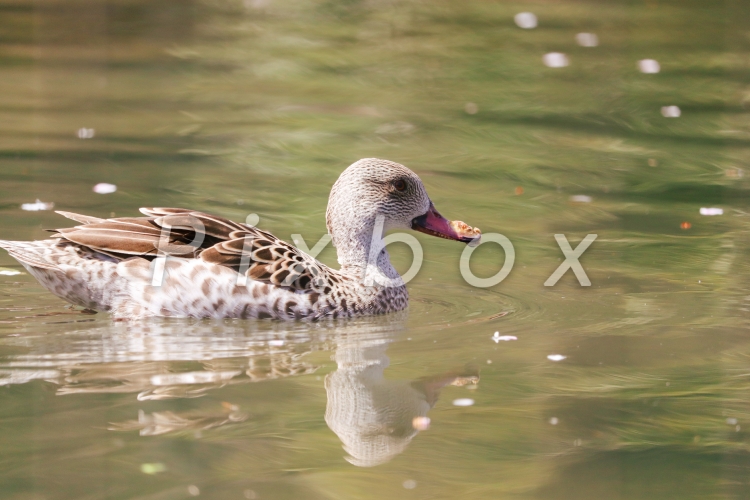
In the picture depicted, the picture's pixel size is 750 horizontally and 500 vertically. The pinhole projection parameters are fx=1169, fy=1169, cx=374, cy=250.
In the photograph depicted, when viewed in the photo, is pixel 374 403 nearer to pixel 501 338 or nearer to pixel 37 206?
pixel 501 338

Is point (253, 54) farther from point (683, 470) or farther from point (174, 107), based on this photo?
point (683, 470)

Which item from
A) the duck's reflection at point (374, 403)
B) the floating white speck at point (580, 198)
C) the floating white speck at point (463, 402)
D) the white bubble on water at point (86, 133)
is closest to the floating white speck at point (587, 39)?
the floating white speck at point (580, 198)

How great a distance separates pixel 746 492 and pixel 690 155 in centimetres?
764

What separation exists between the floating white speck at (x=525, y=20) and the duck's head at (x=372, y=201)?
11719 mm

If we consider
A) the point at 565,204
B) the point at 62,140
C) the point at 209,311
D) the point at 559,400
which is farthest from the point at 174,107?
the point at 559,400

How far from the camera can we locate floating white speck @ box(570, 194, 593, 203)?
1076 centimetres

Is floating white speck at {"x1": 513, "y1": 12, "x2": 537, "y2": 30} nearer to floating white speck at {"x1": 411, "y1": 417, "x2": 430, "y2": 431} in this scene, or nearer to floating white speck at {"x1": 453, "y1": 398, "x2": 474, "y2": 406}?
floating white speck at {"x1": 453, "y1": 398, "x2": 474, "y2": 406}

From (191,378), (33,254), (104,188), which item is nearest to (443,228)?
(191,378)

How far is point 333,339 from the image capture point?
7246 millimetres

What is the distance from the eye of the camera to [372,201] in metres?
8.12

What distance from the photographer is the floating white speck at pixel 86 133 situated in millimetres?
12215

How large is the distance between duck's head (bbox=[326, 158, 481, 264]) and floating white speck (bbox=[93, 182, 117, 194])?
9.32ft

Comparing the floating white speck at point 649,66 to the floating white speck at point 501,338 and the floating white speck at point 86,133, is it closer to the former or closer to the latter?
the floating white speck at point 86,133

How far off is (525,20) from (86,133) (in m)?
9.84
